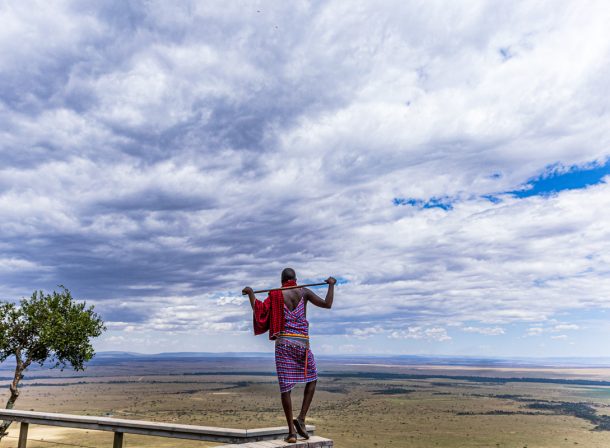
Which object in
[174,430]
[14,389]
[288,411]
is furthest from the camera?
[14,389]

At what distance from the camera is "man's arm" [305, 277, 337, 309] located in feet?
26.3

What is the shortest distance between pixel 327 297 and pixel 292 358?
1106 mm

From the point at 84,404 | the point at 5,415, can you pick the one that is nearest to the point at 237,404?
the point at 84,404

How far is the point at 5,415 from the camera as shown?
1091 cm

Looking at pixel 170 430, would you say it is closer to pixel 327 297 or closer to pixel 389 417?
pixel 327 297

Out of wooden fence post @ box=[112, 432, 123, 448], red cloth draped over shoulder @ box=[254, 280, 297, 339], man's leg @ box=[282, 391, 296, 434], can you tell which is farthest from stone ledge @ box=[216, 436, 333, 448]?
wooden fence post @ box=[112, 432, 123, 448]

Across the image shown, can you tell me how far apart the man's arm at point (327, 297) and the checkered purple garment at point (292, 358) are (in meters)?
0.22

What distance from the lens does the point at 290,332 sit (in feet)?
26.2

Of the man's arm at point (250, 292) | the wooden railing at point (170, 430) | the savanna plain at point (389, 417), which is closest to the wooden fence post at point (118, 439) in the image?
the wooden railing at point (170, 430)

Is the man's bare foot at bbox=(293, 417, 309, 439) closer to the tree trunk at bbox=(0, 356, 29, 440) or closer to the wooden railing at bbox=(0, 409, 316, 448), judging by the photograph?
the wooden railing at bbox=(0, 409, 316, 448)

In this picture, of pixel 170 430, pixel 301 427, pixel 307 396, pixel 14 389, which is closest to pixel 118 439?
pixel 170 430

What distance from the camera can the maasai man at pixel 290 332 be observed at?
7.90 metres

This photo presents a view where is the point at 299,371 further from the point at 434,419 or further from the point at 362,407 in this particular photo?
the point at 362,407

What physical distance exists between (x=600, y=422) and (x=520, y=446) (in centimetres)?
3924
